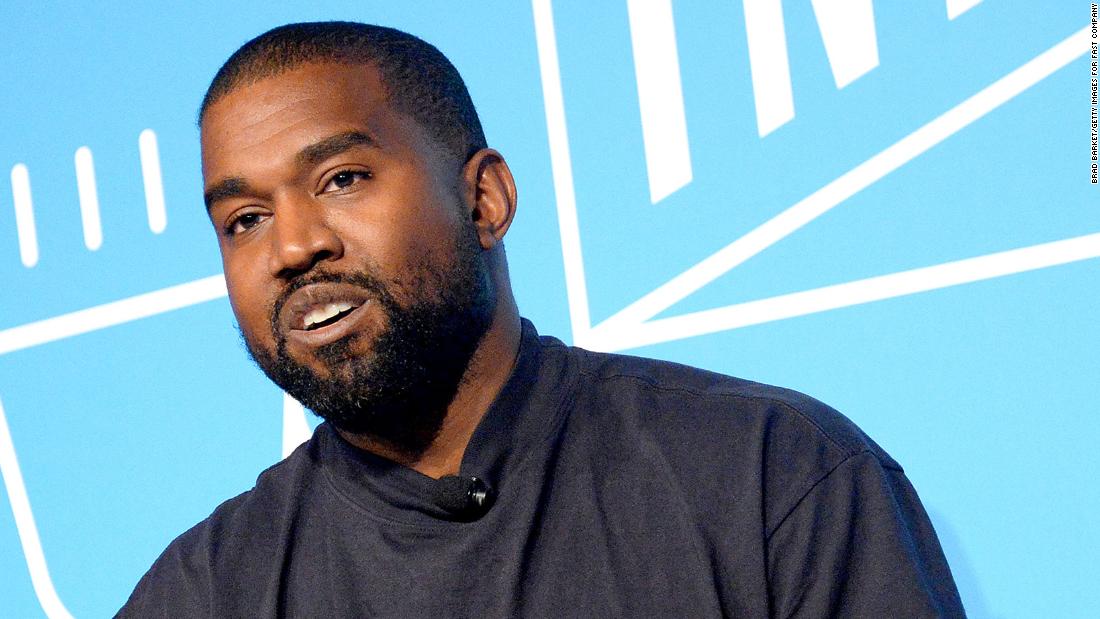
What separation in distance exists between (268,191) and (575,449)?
0.38 meters

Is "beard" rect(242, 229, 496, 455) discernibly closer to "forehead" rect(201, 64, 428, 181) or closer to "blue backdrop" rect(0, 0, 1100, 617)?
"forehead" rect(201, 64, 428, 181)

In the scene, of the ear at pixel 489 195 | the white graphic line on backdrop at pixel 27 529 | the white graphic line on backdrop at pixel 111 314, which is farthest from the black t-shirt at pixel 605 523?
the white graphic line on backdrop at pixel 27 529

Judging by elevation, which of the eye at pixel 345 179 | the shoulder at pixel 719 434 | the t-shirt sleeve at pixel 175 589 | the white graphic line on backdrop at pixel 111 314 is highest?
the white graphic line on backdrop at pixel 111 314

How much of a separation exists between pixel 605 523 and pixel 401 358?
24 centimetres

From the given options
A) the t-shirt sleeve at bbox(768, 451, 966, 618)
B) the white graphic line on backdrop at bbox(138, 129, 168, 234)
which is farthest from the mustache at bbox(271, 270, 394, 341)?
the white graphic line on backdrop at bbox(138, 129, 168, 234)

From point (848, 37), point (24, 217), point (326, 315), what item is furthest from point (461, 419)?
point (24, 217)

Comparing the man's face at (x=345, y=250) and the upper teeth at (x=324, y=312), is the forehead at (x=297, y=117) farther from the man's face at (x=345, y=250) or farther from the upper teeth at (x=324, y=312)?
the upper teeth at (x=324, y=312)

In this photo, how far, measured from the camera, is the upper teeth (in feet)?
3.94

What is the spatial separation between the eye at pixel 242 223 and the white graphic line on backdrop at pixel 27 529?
1082 mm

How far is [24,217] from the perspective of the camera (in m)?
2.27

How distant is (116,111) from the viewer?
2199mm

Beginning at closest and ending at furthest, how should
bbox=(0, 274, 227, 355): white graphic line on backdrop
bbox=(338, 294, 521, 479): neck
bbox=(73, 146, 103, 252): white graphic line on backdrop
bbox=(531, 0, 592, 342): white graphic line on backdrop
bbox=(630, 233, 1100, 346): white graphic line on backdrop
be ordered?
bbox=(338, 294, 521, 479): neck < bbox=(630, 233, 1100, 346): white graphic line on backdrop < bbox=(531, 0, 592, 342): white graphic line on backdrop < bbox=(0, 274, 227, 355): white graphic line on backdrop < bbox=(73, 146, 103, 252): white graphic line on backdrop

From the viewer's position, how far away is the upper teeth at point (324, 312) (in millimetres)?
1202

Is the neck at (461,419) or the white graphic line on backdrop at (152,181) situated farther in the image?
the white graphic line on backdrop at (152,181)
